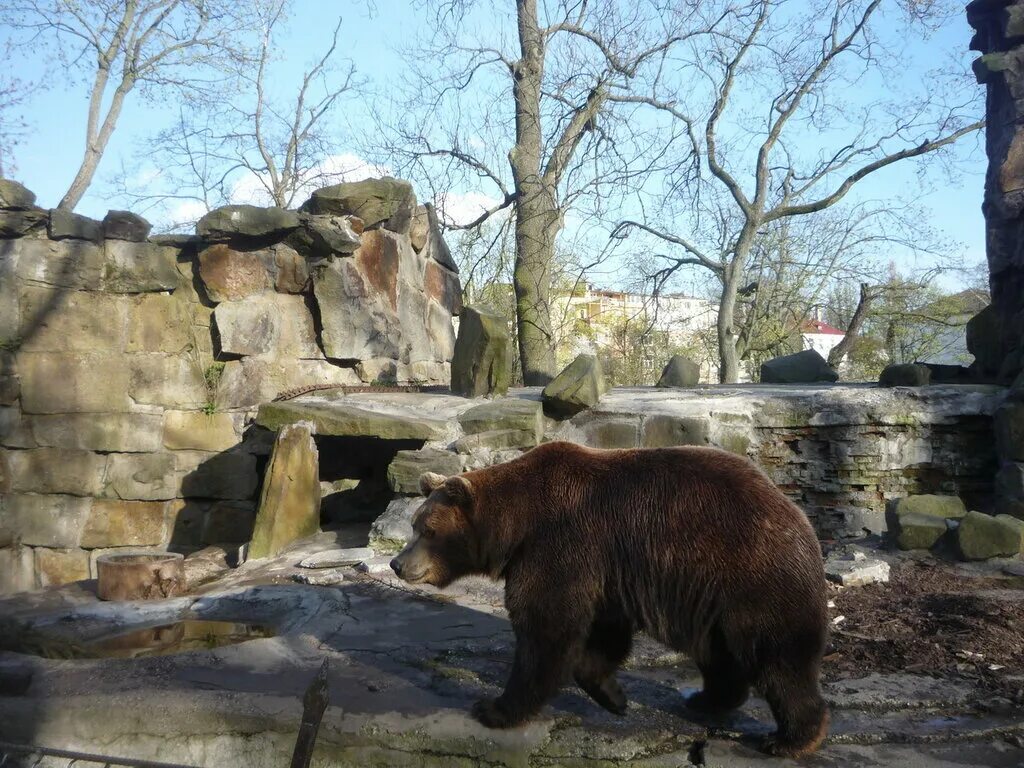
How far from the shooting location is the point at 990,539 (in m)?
6.96

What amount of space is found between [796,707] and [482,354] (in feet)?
19.8

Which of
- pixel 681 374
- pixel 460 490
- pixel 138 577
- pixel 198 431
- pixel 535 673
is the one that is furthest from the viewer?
pixel 681 374

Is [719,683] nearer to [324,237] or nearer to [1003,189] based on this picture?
[324,237]

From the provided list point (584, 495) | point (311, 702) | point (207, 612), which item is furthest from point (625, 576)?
point (207, 612)

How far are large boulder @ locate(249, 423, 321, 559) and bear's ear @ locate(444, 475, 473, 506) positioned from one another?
3.97 metres

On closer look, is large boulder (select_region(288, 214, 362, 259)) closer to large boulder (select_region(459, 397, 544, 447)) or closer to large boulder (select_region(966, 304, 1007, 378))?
large boulder (select_region(459, 397, 544, 447))

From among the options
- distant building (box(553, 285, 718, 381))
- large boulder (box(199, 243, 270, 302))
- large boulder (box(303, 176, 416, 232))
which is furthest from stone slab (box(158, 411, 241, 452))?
distant building (box(553, 285, 718, 381))

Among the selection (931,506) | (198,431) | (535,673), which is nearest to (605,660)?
(535,673)

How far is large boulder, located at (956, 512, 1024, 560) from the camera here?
22.7 feet

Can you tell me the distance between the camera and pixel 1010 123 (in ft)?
31.7

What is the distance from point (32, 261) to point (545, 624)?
7.39 meters

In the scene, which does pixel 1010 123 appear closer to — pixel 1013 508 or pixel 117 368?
pixel 1013 508

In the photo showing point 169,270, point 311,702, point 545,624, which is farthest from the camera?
point 169,270

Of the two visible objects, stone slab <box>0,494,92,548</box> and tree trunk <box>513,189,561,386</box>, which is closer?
stone slab <box>0,494,92,548</box>
